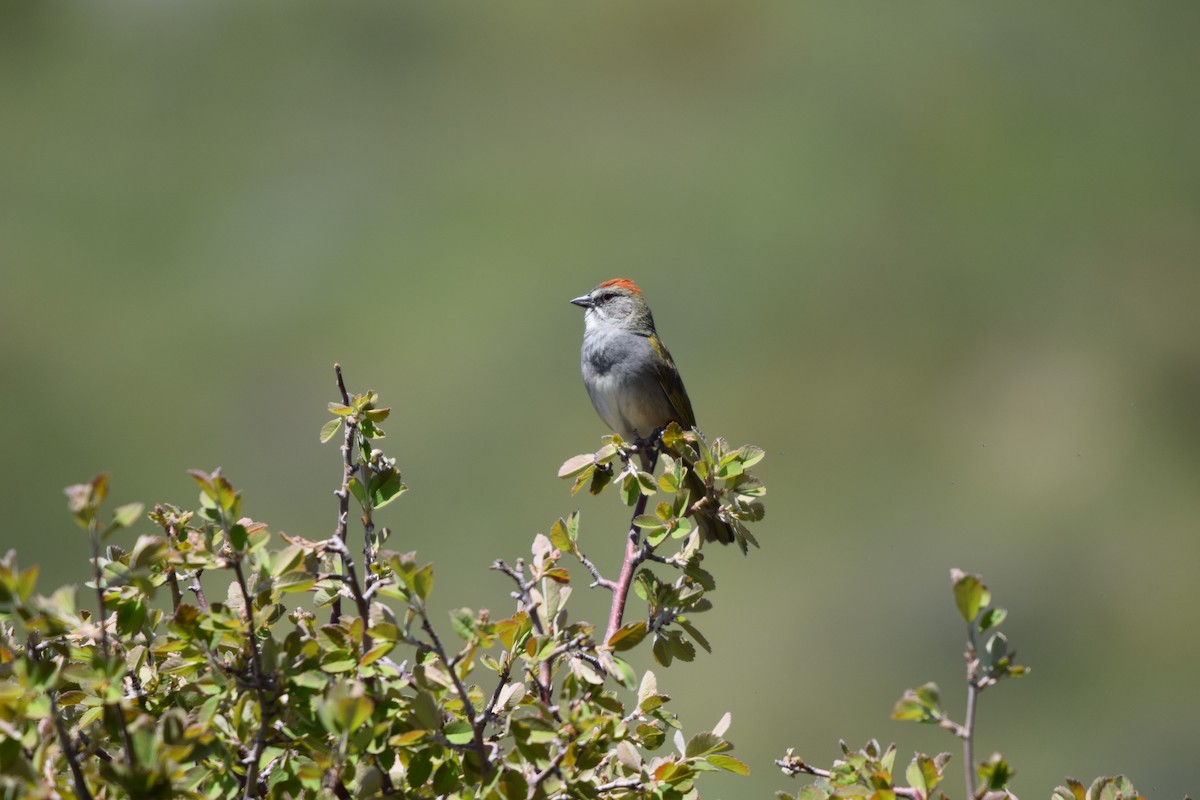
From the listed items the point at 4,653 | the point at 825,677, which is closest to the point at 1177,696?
the point at 825,677

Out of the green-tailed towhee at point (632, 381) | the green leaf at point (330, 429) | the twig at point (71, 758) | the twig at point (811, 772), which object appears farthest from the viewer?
the green-tailed towhee at point (632, 381)

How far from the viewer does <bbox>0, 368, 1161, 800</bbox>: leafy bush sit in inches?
64.1

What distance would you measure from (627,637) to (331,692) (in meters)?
0.59

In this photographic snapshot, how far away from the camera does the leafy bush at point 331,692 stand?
1628 mm

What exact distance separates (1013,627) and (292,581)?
10.8 meters

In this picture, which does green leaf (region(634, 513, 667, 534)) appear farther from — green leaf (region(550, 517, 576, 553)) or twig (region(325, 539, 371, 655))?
twig (region(325, 539, 371, 655))

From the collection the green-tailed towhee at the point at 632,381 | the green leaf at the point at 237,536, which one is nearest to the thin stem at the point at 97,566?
the green leaf at the point at 237,536

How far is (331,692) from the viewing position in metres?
1.64

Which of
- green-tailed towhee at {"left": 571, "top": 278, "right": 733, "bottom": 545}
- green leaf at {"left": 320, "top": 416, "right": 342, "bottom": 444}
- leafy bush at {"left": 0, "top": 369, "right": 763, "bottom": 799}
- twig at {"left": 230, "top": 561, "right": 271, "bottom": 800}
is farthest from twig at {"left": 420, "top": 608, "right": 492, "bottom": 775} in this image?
green-tailed towhee at {"left": 571, "top": 278, "right": 733, "bottom": 545}

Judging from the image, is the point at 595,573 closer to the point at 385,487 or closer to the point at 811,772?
the point at 385,487

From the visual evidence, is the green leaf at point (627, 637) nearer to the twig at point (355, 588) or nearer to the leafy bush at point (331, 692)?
the leafy bush at point (331, 692)

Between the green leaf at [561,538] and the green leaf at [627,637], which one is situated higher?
the green leaf at [561,538]

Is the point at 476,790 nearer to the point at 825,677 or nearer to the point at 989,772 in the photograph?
the point at 989,772

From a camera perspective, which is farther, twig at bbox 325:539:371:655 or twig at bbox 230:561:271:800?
twig at bbox 325:539:371:655
